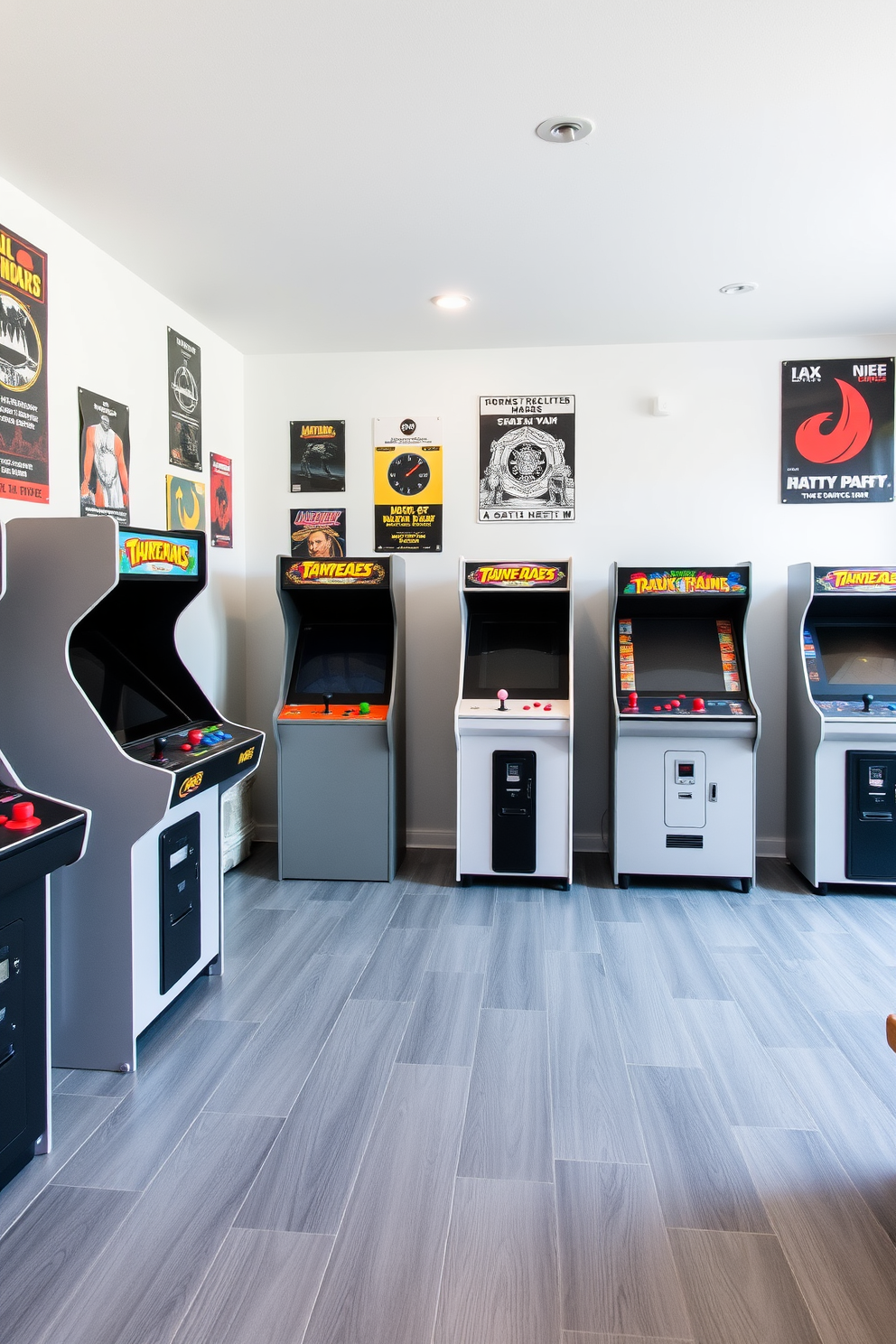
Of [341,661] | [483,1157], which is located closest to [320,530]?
[341,661]

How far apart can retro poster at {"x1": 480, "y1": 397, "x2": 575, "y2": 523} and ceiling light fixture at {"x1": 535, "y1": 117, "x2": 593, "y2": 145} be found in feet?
7.13

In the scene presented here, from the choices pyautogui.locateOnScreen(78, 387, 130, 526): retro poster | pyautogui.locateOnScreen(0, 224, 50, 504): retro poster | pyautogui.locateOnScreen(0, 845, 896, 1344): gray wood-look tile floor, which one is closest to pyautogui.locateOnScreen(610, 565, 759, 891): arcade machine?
pyautogui.locateOnScreen(0, 845, 896, 1344): gray wood-look tile floor

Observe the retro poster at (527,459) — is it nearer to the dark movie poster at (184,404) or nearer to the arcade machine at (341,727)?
the arcade machine at (341,727)

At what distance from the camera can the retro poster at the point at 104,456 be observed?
334cm

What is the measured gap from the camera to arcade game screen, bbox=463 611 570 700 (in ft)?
14.4

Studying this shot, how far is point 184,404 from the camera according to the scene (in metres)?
4.23

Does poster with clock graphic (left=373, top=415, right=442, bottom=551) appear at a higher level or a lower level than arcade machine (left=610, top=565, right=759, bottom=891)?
higher

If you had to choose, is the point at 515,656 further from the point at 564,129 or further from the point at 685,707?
the point at 564,129

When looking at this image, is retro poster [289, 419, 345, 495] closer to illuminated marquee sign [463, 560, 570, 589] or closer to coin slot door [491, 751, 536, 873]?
illuminated marquee sign [463, 560, 570, 589]

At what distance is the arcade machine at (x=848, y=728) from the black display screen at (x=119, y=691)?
3000 mm

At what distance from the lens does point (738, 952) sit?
3484 millimetres

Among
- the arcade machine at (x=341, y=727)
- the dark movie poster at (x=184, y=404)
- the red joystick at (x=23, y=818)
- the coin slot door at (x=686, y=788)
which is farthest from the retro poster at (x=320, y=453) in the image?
the red joystick at (x=23, y=818)

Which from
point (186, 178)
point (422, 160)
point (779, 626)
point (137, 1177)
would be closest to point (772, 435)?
point (779, 626)

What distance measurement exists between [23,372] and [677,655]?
318 cm
